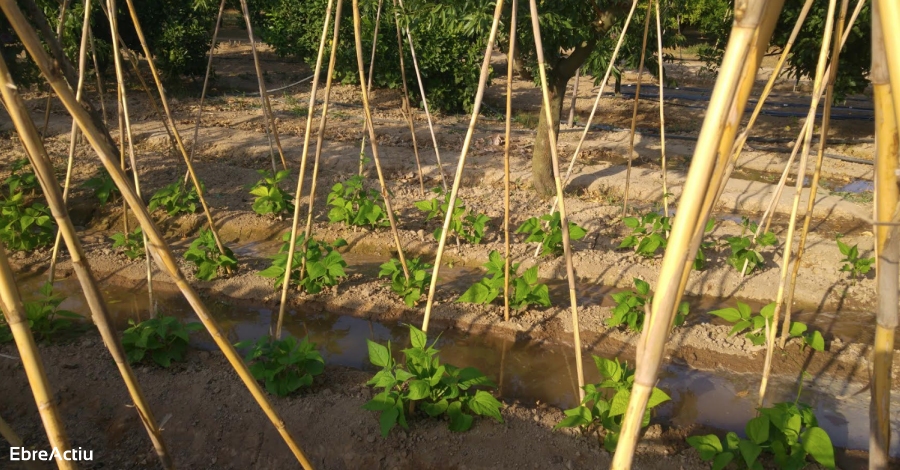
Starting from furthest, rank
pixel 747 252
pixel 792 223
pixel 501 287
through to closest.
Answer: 1. pixel 747 252
2. pixel 501 287
3. pixel 792 223

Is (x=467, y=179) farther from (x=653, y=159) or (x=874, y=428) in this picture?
(x=874, y=428)

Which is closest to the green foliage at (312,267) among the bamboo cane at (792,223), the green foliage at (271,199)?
the green foliage at (271,199)

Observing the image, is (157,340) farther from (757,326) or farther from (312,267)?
(757,326)

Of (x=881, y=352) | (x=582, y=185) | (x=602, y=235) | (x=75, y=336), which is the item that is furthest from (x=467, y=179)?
(x=881, y=352)

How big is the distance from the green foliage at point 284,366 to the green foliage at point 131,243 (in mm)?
1989

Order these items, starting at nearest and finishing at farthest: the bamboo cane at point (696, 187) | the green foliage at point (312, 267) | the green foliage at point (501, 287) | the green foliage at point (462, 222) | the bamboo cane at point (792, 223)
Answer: the bamboo cane at point (696, 187) → the bamboo cane at point (792, 223) → the green foliage at point (501, 287) → the green foliage at point (312, 267) → the green foliage at point (462, 222)

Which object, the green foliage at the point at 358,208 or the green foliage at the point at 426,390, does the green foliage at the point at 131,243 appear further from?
the green foliage at the point at 426,390

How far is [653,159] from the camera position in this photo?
8.09 meters

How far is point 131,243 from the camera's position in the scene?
4367 millimetres

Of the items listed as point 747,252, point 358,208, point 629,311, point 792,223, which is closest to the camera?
point 792,223

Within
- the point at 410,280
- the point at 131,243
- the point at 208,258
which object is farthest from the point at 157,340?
the point at 131,243

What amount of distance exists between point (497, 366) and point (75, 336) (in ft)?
7.56

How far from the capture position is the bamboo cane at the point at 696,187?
756 millimetres

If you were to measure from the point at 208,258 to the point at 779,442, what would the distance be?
3.44 metres
